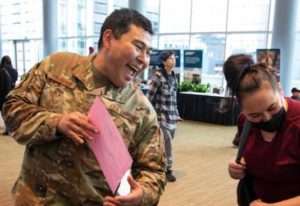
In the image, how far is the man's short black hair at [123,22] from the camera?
113 centimetres

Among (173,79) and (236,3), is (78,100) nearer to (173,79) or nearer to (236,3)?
(173,79)

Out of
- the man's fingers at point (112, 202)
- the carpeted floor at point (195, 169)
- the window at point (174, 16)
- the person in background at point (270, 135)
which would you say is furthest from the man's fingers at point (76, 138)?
the window at point (174, 16)

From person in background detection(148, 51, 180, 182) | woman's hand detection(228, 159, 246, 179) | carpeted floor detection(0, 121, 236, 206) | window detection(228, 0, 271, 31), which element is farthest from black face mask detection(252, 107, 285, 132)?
window detection(228, 0, 271, 31)

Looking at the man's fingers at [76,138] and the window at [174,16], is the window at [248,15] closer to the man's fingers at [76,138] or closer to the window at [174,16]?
the window at [174,16]

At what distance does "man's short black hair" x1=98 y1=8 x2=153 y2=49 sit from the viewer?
1127mm

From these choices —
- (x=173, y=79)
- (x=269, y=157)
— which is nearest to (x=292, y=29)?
(x=173, y=79)

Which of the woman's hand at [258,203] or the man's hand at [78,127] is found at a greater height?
the man's hand at [78,127]

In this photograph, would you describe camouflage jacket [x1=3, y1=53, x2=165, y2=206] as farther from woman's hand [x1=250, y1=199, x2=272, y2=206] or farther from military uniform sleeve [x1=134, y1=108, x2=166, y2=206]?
woman's hand [x1=250, y1=199, x2=272, y2=206]

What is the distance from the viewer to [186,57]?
10250 millimetres

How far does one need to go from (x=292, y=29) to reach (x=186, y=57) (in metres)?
2.97

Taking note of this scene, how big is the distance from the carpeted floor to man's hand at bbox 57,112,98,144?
2.76 meters

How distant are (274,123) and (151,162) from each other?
1.40ft

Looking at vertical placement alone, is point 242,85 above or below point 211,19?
below

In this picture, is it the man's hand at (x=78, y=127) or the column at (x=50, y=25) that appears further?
the column at (x=50, y=25)
